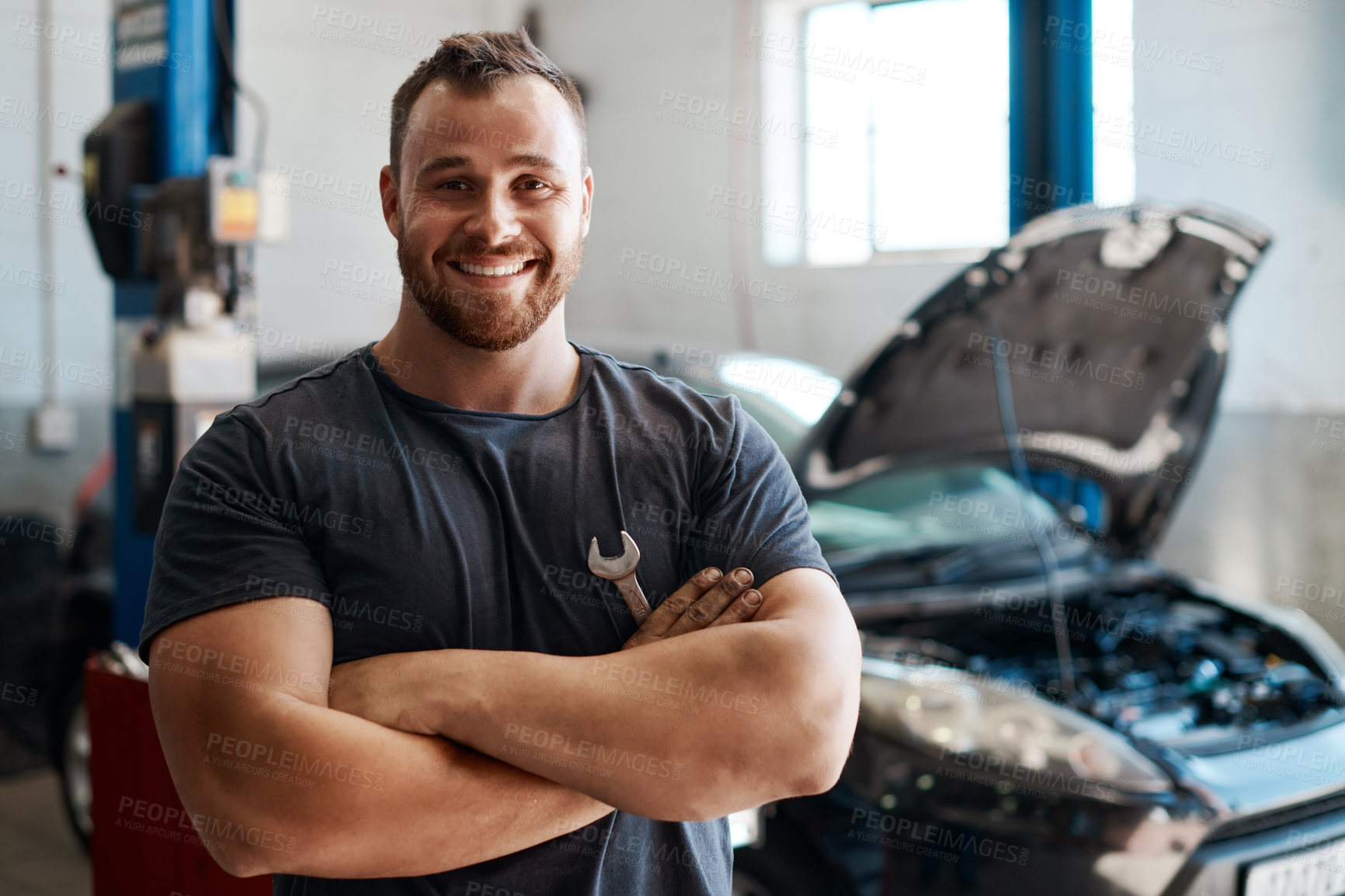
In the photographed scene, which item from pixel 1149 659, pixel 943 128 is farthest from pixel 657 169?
pixel 1149 659

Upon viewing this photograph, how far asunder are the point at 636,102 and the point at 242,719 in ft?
21.7

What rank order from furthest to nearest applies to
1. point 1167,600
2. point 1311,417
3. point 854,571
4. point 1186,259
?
point 1311,417 → point 1167,600 → point 1186,259 → point 854,571

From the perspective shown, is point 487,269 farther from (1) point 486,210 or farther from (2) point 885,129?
(2) point 885,129

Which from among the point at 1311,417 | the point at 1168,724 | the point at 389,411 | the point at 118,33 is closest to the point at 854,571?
the point at 1168,724

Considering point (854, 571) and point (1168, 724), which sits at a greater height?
point (854, 571)

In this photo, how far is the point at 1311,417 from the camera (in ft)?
15.5

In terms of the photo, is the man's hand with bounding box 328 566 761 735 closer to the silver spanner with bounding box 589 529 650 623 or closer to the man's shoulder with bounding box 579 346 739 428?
the silver spanner with bounding box 589 529 650 623

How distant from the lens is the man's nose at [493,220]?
120cm

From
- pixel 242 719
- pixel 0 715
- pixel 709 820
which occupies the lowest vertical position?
pixel 0 715

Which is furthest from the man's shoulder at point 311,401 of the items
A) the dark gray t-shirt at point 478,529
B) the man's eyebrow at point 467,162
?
the man's eyebrow at point 467,162

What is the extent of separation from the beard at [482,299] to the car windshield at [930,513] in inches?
53.3

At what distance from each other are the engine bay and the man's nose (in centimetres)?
131

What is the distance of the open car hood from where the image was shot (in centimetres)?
254

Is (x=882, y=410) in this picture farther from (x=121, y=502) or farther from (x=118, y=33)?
(x=118, y=33)
